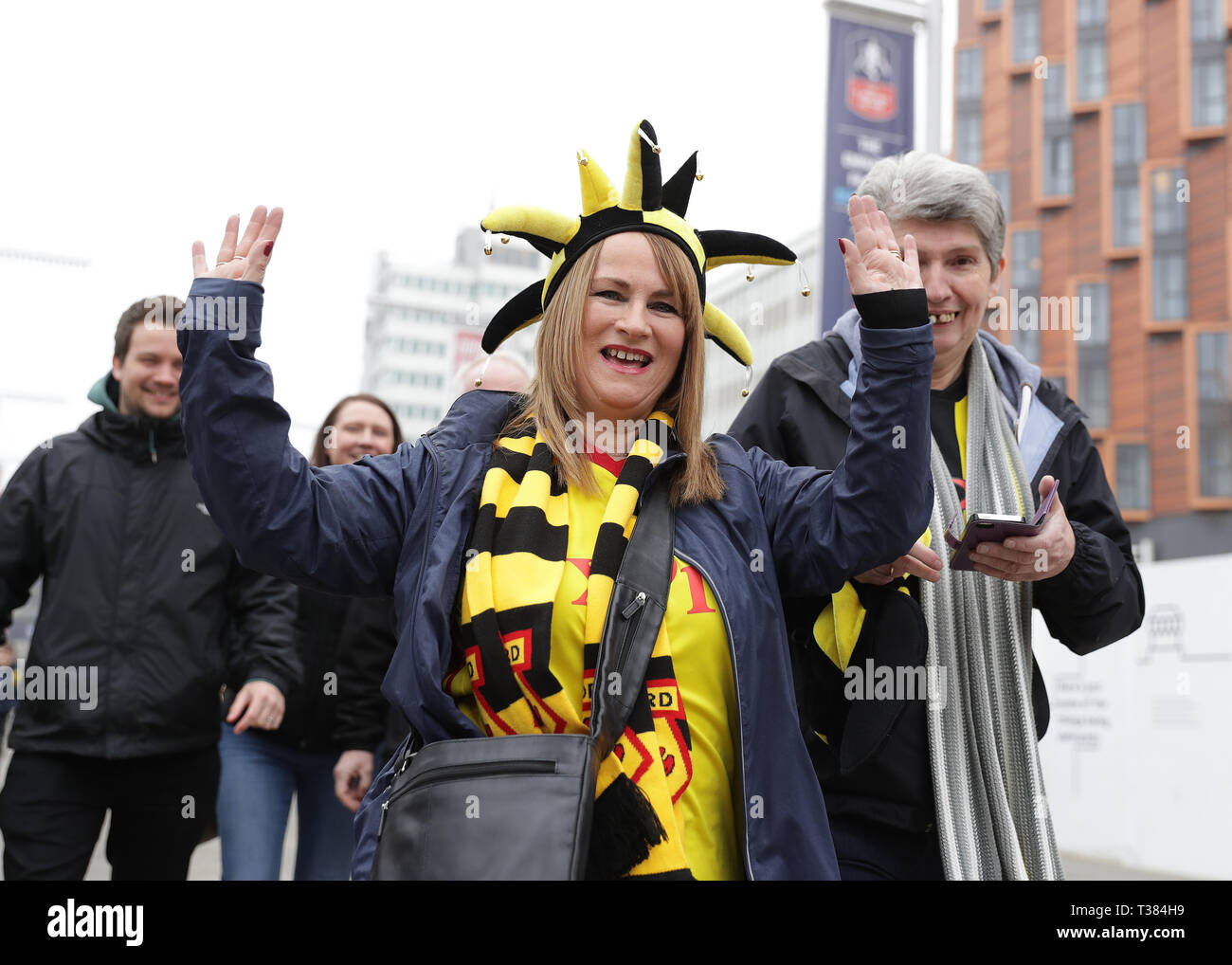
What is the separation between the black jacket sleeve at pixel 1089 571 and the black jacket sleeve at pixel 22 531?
3.02 m

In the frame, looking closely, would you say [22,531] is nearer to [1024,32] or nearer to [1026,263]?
[1026,263]

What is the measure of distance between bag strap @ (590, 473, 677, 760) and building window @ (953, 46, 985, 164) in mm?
46312

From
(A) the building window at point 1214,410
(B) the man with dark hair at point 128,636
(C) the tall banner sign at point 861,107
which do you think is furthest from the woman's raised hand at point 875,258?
(A) the building window at point 1214,410

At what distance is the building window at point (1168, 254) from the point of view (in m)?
38.1

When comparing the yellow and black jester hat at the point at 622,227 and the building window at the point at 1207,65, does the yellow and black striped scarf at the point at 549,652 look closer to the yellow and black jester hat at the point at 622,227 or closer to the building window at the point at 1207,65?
the yellow and black jester hat at the point at 622,227

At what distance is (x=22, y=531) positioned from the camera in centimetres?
400

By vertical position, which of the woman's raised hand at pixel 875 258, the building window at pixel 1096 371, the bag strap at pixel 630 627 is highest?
the building window at pixel 1096 371

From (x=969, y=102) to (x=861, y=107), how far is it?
40.2m

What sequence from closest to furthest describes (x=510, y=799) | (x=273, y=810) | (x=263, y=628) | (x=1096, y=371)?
(x=510, y=799), (x=263, y=628), (x=273, y=810), (x=1096, y=371)

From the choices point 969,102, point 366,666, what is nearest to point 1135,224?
point 969,102

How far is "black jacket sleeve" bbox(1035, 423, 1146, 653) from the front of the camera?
2.77 m

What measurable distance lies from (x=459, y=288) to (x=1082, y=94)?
46586 millimetres

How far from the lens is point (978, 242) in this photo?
2.99m
